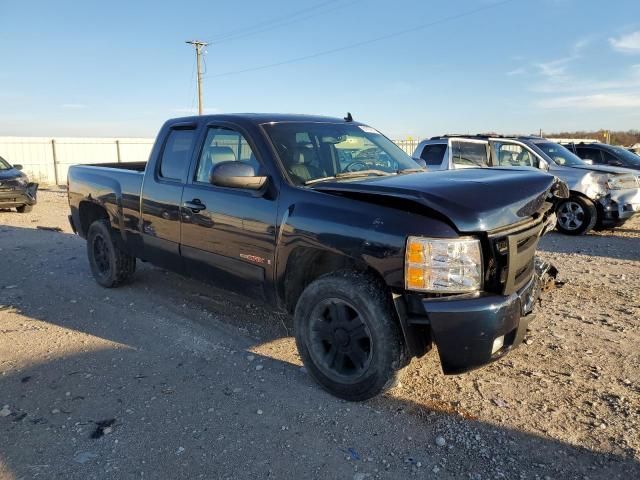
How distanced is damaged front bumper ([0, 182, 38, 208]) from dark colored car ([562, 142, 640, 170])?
14.9 m

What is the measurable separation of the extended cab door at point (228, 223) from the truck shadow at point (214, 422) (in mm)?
654

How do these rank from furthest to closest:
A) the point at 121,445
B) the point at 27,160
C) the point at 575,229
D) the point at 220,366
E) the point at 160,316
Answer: the point at 27,160, the point at 575,229, the point at 160,316, the point at 220,366, the point at 121,445

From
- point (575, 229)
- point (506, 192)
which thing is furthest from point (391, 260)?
point (575, 229)

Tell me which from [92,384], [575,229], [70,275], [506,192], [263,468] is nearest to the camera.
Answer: [263,468]

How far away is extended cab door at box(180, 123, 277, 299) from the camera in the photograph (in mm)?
3811

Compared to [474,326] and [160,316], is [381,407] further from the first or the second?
[160,316]

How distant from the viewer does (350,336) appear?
11.0ft

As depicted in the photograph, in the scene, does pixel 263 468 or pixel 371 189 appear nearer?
pixel 263 468

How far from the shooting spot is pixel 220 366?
3979mm

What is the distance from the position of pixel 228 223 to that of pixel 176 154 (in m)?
1.23

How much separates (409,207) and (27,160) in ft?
77.7

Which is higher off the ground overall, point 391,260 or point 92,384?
point 391,260

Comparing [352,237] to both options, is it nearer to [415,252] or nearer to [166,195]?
[415,252]

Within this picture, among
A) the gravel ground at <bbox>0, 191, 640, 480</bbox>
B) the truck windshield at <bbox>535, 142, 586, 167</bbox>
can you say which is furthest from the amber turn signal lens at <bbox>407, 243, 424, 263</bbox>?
the truck windshield at <bbox>535, 142, 586, 167</bbox>
